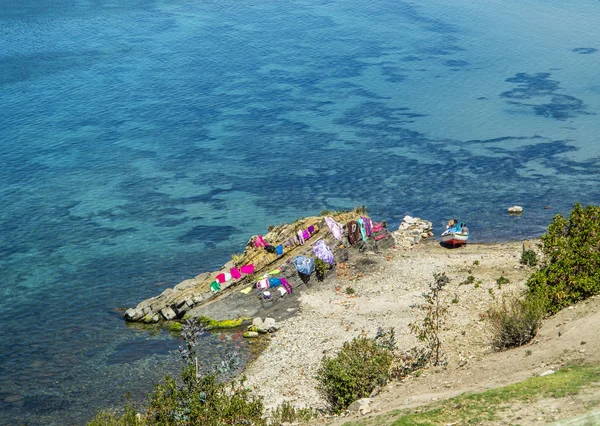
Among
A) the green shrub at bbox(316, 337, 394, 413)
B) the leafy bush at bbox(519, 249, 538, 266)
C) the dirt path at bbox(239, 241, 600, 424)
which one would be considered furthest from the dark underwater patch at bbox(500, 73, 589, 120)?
the green shrub at bbox(316, 337, 394, 413)

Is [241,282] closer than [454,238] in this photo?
Yes

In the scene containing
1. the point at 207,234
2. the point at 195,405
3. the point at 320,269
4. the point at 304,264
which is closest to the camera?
the point at 195,405

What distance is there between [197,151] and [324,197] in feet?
60.9

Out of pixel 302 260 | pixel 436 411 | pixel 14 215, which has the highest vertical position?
pixel 436 411

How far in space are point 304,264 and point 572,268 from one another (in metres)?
17.7

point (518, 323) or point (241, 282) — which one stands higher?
point (518, 323)

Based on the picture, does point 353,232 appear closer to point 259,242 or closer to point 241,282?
point 259,242

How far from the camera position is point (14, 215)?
60969 mm

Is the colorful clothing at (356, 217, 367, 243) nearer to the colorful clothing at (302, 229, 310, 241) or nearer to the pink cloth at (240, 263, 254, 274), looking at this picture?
the colorful clothing at (302, 229, 310, 241)

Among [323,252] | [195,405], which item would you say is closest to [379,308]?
[323,252]

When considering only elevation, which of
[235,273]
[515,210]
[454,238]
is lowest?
[515,210]

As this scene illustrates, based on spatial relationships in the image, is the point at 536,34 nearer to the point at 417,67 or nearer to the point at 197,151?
the point at 417,67

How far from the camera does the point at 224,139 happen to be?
77875mm

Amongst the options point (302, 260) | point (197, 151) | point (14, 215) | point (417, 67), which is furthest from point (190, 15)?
point (302, 260)
